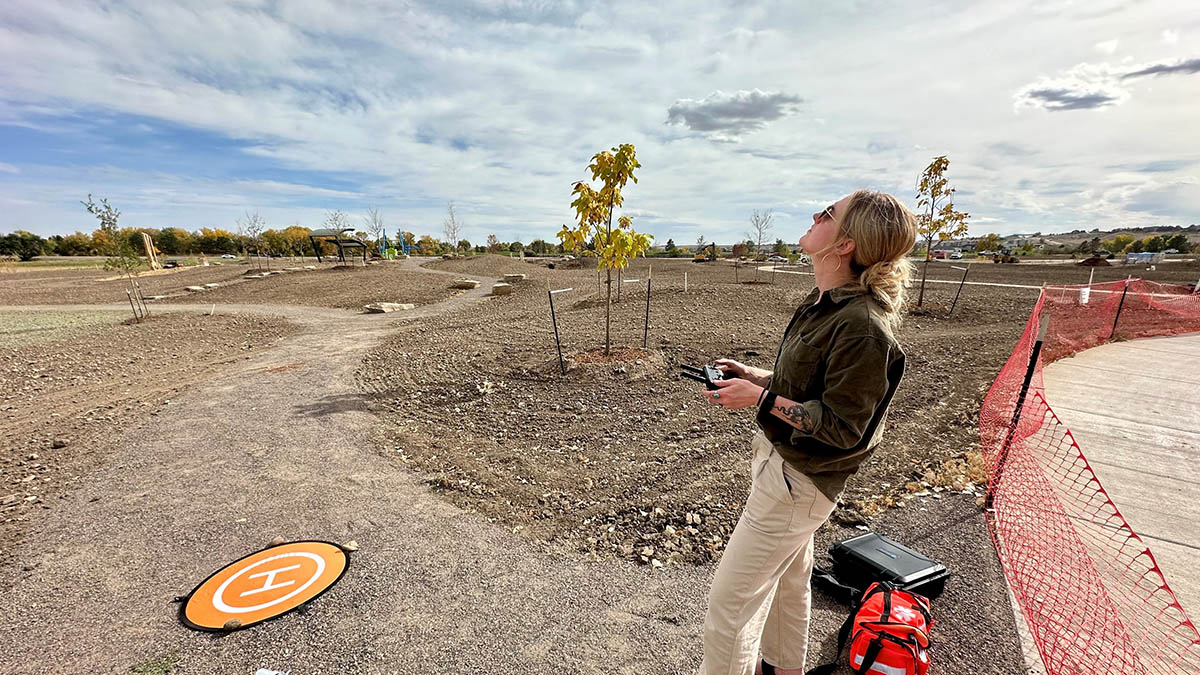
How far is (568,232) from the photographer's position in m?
8.09

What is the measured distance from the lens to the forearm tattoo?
1.57 meters

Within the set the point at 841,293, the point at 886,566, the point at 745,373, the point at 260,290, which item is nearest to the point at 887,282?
the point at 841,293

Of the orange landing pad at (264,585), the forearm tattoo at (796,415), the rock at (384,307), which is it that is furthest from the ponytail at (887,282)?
the rock at (384,307)

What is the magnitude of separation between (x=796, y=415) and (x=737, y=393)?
238 millimetres

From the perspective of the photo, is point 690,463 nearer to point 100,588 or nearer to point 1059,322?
point 100,588

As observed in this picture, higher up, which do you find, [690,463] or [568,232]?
[568,232]

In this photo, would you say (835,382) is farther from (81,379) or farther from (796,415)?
(81,379)

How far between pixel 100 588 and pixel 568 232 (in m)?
6.75

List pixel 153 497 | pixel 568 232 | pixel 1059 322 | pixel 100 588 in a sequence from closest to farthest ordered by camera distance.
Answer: pixel 100 588
pixel 153 497
pixel 568 232
pixel 1059 322

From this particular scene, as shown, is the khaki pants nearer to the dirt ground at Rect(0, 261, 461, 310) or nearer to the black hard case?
the black hard case

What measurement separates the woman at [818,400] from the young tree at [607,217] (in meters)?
5.59

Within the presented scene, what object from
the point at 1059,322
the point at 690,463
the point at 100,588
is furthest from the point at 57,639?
the point at 1059,322

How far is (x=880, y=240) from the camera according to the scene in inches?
60.1

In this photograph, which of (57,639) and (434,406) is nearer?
(57,639)
